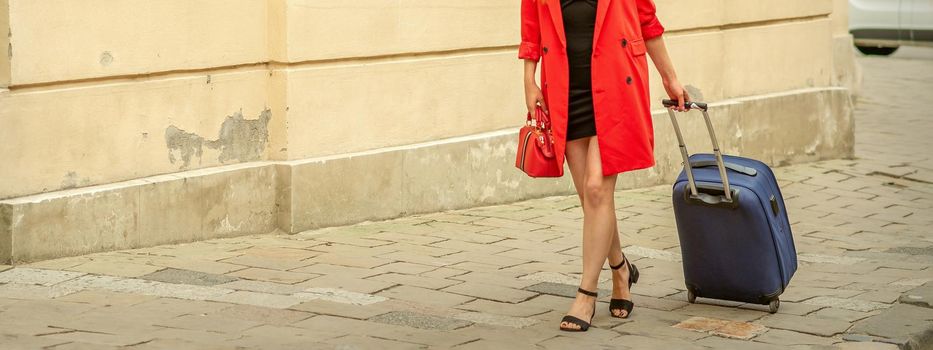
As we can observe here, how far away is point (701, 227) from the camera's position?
6195mm

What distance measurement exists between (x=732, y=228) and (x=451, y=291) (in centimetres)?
125

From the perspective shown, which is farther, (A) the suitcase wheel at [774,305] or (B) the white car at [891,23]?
(B) the white car at [891,23]

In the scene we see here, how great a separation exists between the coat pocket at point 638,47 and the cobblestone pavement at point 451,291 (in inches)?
42.7

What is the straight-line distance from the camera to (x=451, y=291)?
21.4ft

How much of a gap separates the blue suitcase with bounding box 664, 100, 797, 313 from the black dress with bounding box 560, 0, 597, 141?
0.42 m

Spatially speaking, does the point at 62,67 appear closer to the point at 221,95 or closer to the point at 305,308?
the point at 221,95

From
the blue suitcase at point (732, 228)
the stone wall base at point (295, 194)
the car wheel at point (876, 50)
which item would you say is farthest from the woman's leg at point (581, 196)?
the car wheel at point (876, 50)

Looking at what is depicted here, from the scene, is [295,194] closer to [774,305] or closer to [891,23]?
[774,305]

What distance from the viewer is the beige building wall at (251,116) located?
6680 millimetres

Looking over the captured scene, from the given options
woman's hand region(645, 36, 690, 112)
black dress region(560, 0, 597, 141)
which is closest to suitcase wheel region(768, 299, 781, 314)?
woman's hand region(645, 36, 690, 112)

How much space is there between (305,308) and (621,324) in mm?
1266

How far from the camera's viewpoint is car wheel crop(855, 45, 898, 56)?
2069 centimetres

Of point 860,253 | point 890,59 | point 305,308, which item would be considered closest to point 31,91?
point 305,308

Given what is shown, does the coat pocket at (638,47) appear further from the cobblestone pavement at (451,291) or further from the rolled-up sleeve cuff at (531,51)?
the cobblestone pavement at (451,291)
